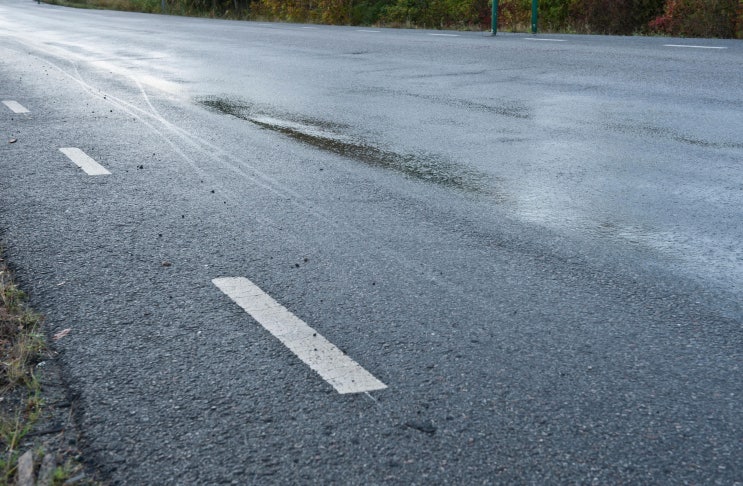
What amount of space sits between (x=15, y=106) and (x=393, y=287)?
7451 millimetres

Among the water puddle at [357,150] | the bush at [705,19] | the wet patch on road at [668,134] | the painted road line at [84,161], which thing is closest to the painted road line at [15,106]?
the water puddle at [357,150]

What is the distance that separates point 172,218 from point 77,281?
111 centimetres

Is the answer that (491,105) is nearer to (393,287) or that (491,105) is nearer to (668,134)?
(668,134)

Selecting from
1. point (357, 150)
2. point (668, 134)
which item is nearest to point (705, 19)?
point (668, 134)

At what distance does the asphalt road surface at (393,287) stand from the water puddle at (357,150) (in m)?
0.04

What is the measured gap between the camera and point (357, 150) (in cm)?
699

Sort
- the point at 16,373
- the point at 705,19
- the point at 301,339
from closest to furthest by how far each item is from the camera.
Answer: the point at 16,373 → the point at 301,339 → the point at 705,19

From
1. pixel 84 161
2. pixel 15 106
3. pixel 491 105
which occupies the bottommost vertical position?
pixel 84 161

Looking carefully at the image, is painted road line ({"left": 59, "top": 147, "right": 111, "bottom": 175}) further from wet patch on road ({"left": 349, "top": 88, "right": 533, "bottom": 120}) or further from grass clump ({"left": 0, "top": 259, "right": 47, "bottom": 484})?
wet patch on road ({"left": 349, "top": 88, "right": 533, "bottom": 120})

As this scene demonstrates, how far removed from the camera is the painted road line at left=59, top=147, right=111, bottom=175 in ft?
20.4

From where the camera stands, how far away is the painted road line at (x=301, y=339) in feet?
9.43

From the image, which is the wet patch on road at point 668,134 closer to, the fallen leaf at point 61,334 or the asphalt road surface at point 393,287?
the asphalt road surface at point 393,287

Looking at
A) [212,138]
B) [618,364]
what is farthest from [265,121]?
[618,364]

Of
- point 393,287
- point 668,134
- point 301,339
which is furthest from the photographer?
point 668,134
